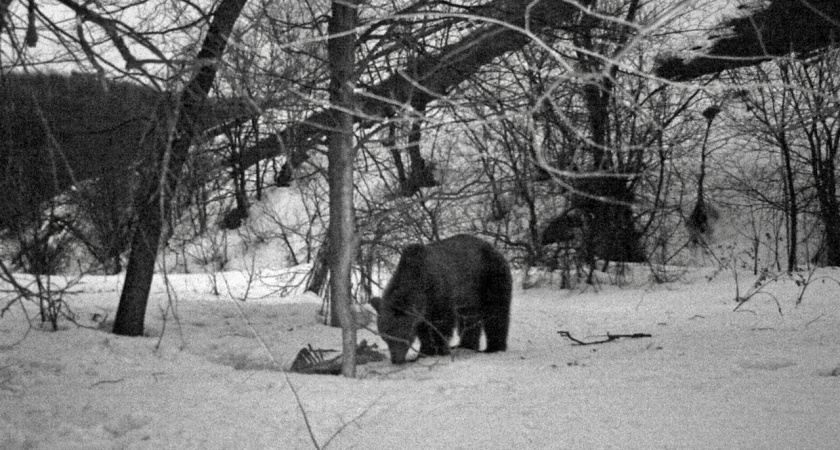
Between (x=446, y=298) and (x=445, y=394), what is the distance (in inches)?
110

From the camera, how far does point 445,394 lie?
477 cm

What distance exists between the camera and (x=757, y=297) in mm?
9273

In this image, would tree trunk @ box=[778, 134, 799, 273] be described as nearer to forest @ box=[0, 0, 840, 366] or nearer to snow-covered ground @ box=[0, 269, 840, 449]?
forest @ box=[0, 0, 840, 366]

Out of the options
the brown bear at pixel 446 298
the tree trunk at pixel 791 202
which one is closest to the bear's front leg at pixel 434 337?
the brown bear at pixel 446 298

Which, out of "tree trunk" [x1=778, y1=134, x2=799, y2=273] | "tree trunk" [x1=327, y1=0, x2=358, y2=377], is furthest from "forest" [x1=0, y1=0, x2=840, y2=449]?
"tree trunk" [x1=778, y1=134, x2=799, y2=273]

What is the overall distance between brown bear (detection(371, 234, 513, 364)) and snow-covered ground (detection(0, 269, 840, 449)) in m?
0.33

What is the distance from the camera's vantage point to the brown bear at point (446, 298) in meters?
7.21

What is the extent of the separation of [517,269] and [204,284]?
500 cm

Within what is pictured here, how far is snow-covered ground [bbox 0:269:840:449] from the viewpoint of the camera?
3.84 m

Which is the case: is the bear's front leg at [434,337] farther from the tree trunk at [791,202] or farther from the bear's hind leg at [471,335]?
the tree trunk at [791,202]

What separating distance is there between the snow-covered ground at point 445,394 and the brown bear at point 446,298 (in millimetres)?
328

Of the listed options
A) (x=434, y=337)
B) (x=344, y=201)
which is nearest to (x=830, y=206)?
(x=434, y=337)

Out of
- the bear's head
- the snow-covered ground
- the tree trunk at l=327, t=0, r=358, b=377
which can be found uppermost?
the tree trunk at l=327, t=0, r=358, b=377

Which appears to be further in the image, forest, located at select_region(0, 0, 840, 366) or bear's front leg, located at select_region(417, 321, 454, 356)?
bear's front leg, located at select_region(417, 321, 454, 356)
